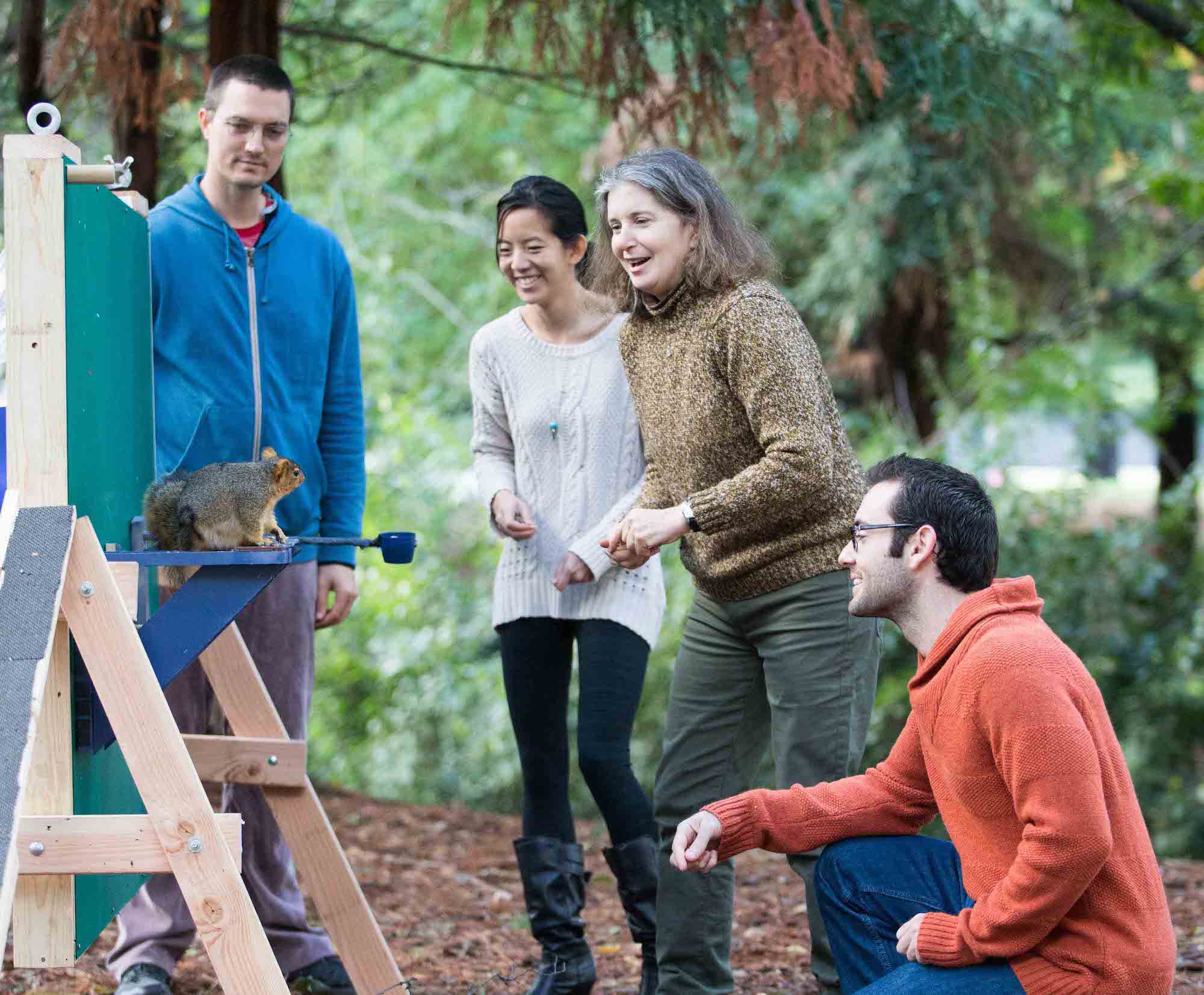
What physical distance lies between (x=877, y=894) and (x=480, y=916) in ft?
7.18

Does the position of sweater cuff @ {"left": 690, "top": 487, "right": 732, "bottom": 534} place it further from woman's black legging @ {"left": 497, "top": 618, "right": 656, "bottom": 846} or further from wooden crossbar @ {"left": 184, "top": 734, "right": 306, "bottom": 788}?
wooden crossbar @ {"left": 184, "top": 734, "right": 306, "bottom": 788}

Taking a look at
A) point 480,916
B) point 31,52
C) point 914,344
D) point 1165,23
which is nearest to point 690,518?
point 480,916

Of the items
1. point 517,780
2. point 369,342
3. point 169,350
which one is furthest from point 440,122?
point 169,350

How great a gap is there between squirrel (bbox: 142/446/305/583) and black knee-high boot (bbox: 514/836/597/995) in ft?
3.53

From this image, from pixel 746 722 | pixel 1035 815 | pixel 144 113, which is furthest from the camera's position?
pixel 144 113

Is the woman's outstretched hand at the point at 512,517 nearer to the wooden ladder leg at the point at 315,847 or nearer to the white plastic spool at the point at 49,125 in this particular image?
the wooden ladder leg at the point at 315,847

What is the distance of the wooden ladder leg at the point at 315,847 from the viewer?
2.92 metres

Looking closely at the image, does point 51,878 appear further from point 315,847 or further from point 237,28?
point 237,28

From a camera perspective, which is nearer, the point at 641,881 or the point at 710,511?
the point at 710,511

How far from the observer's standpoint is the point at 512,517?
3.16 m

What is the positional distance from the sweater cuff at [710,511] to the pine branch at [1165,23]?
3.50 metres

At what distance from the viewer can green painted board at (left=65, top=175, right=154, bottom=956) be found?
2.33 m

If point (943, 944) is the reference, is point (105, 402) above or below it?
above

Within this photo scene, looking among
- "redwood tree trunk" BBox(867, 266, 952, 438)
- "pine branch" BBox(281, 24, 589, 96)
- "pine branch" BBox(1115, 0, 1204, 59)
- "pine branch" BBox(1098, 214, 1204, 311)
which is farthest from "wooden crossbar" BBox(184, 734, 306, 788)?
"pine branch" BBox(1098, 214, 1204, 311)
